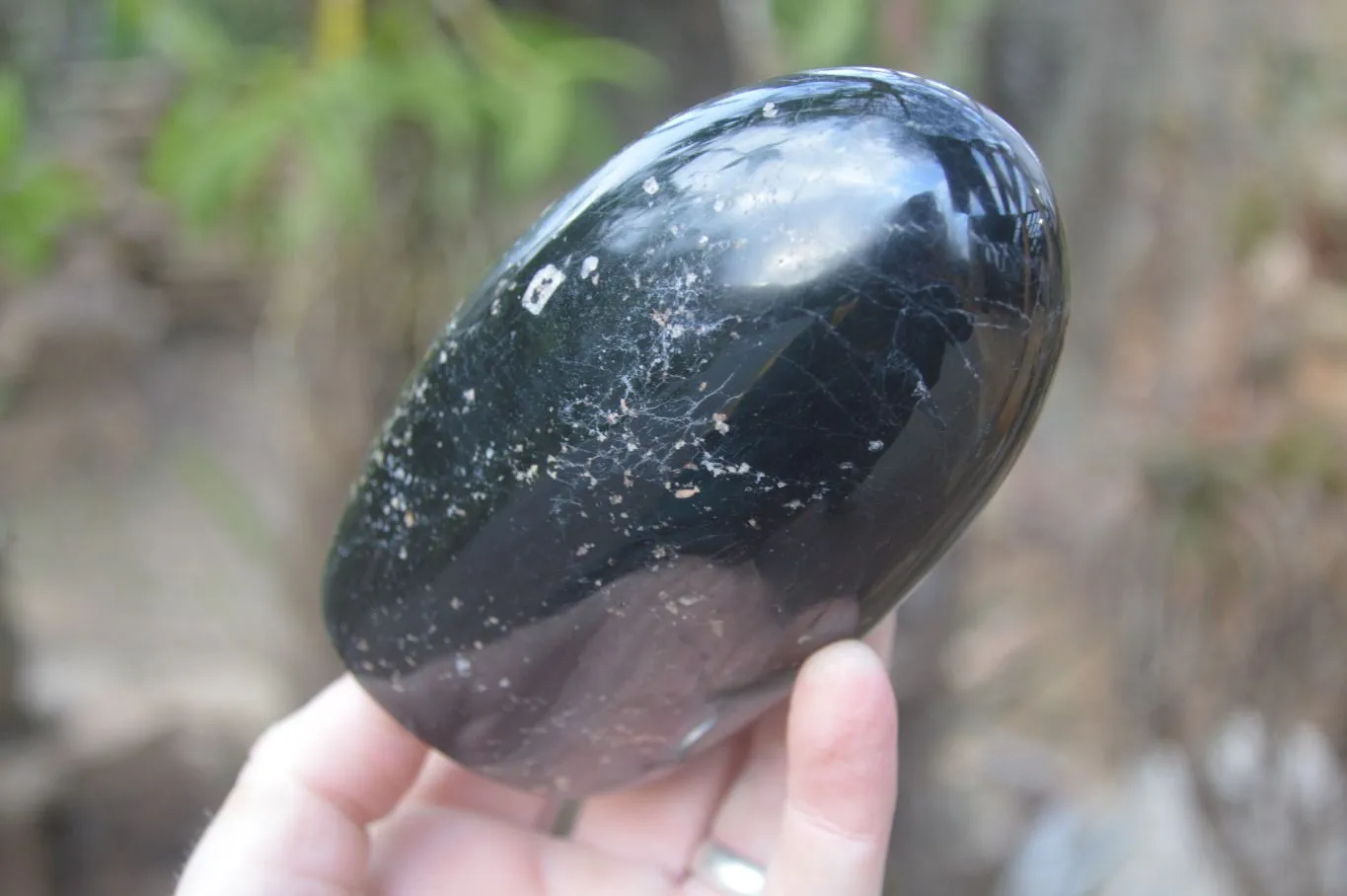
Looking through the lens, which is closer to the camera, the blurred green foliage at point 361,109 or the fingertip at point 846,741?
the fingertip at point 846,741

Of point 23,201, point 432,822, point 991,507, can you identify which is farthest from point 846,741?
point 991,507

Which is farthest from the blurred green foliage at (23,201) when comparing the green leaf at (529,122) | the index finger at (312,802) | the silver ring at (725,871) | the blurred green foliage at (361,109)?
the silver ring at (725,871)

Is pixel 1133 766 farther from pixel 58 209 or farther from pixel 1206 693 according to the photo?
pixel 58 209

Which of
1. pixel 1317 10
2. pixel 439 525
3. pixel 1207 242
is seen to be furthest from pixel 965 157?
pixel 1317 10

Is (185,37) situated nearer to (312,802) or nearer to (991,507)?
(312,802)

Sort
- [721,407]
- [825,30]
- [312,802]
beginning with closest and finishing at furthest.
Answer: [721,407] → [312,802] → [825,30]

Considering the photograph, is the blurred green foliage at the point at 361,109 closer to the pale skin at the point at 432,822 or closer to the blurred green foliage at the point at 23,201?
the blurred green foliage at the point at 23,201

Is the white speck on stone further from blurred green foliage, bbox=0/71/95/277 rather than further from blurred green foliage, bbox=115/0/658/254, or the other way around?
blurred green foliage, bbox=0/71/95/277
